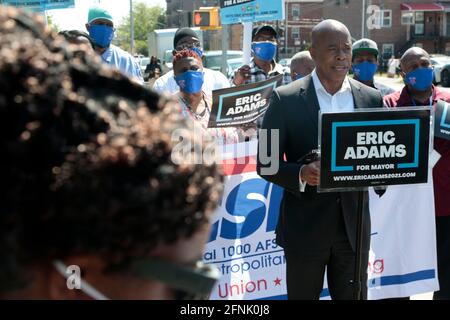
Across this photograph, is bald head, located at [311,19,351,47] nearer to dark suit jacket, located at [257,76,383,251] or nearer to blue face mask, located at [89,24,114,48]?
dark suit jacket, located at [257,76,383,251]

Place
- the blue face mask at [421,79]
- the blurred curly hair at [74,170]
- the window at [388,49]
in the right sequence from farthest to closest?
the window at [388,49]
the blue face mask at [421,79]
the blurred curly hair at [74,170]

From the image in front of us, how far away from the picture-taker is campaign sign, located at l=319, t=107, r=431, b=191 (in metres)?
2.90

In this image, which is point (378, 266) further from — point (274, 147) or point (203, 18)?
point (203, 18)

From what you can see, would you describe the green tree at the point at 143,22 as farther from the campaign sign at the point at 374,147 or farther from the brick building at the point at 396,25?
the campaign sign at the point at 374,147

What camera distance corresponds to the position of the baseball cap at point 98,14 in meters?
5.85

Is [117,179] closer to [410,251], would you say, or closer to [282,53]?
[410,251]

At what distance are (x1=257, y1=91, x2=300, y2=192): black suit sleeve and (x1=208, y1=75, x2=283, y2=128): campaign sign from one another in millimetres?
1312

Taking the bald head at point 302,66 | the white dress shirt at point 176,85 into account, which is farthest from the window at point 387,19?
the white dress shirt at point 176,85

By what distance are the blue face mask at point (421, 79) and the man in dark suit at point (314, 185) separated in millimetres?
1153

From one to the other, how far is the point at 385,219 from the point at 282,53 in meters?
50.5

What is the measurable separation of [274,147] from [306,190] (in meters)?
0.30

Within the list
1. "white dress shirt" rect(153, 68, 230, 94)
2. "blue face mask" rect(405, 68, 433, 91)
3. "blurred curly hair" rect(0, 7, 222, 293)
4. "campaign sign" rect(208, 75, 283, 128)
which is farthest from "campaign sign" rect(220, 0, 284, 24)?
"blurred curly hair" rect(0, 7, 222, 293)

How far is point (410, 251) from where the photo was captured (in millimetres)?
4680
